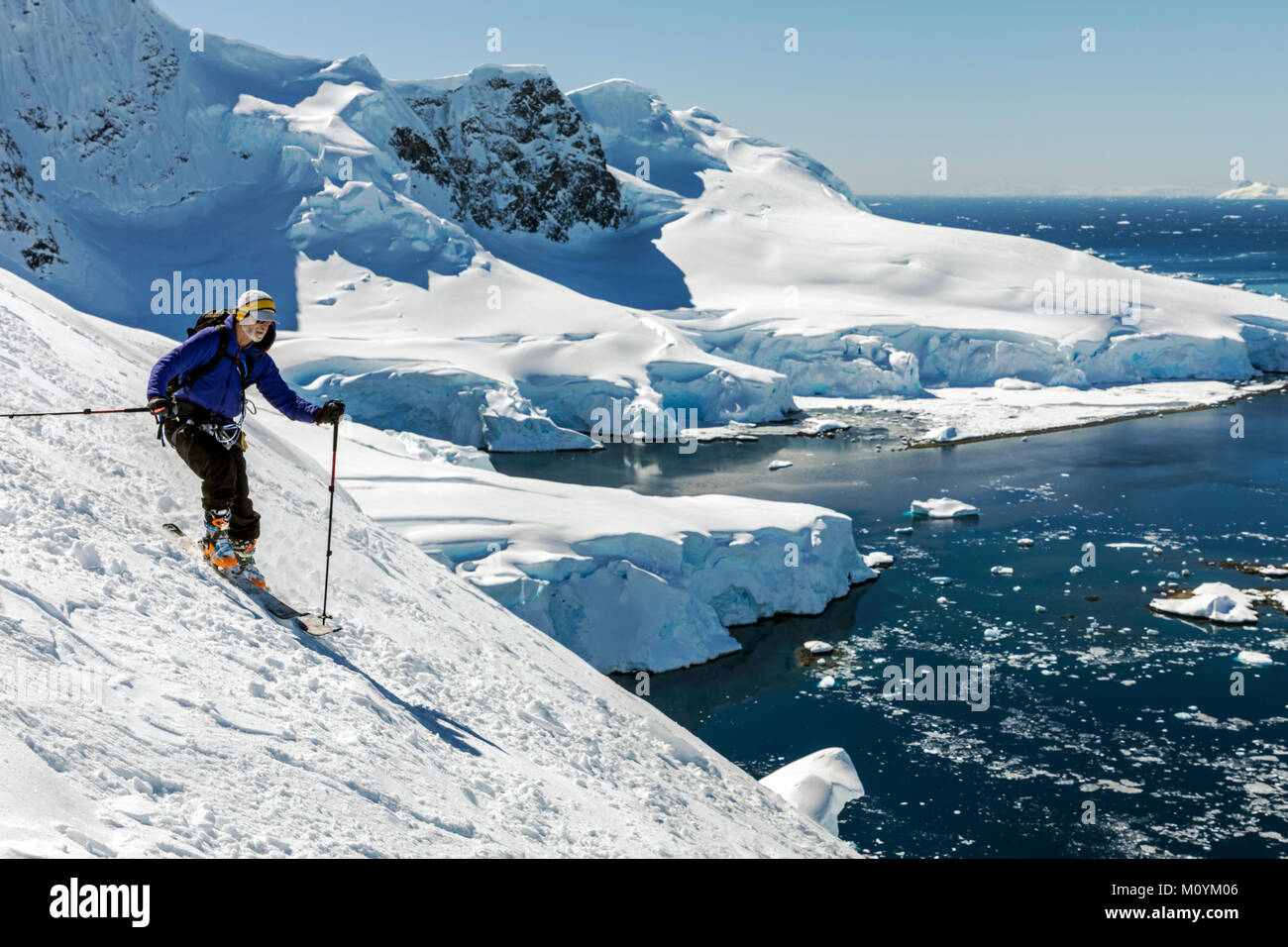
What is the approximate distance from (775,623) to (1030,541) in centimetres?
729

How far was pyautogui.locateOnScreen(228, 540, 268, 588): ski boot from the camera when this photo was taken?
5258mm

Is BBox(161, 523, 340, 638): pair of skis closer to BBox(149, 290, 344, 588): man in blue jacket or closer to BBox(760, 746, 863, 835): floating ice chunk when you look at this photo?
BBox(149, 290, 344, 588): man in blue jacket

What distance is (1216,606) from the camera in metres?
19.7

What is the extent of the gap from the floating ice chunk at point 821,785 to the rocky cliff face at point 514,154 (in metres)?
48.5

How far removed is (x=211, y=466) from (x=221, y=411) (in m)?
0.28

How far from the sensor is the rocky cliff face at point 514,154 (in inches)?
2331

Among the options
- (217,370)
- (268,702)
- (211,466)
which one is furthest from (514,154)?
(268,702)

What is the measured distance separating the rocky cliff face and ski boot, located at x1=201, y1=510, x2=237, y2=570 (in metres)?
54.0

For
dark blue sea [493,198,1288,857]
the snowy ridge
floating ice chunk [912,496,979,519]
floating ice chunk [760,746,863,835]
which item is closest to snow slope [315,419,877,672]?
dark blue sea [493,198,1288,857]

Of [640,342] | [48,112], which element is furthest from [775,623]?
[48,112]

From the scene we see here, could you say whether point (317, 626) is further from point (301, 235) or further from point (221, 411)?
point (301, 235)

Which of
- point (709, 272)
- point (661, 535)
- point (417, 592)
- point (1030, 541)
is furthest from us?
point (709, 272)
